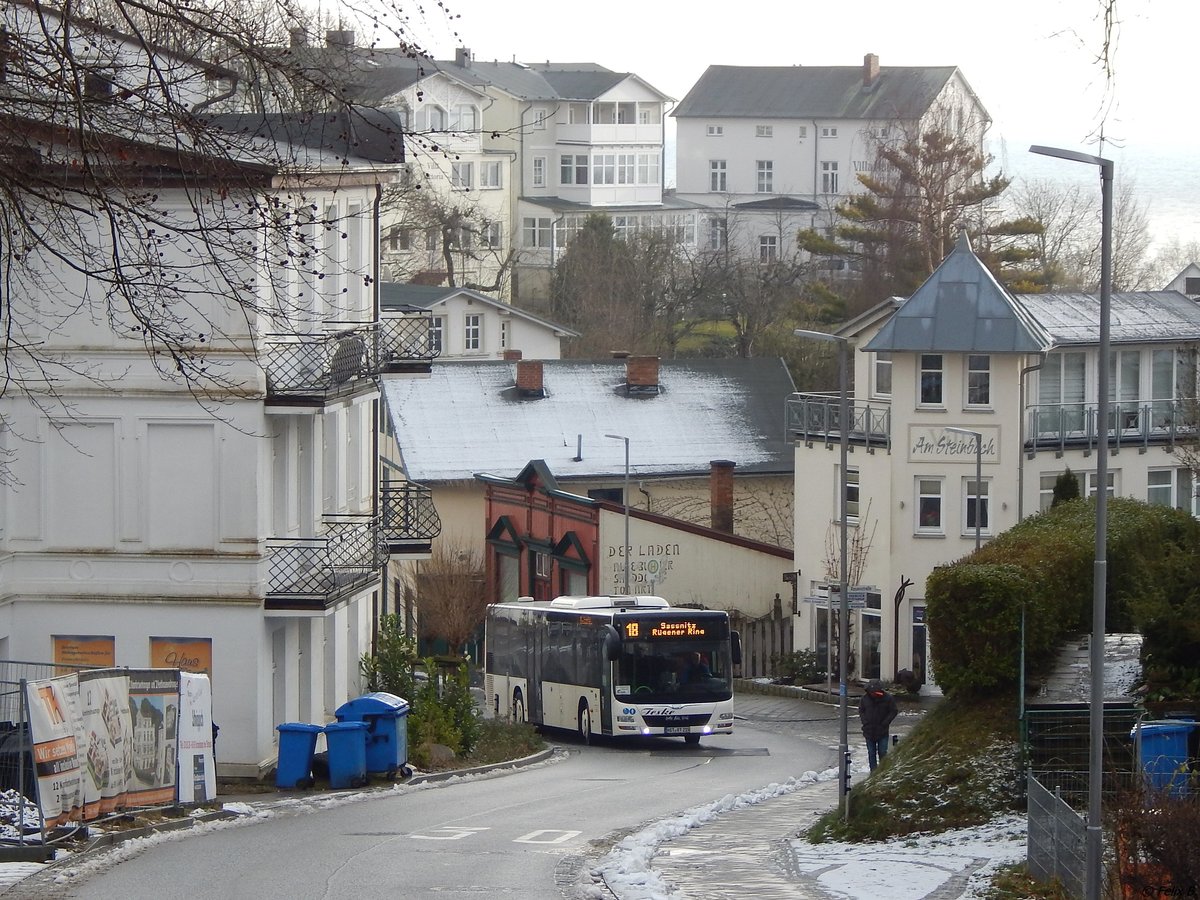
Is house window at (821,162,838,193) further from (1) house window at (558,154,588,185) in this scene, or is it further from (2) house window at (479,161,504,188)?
(2) house window at (479,161,504,188)

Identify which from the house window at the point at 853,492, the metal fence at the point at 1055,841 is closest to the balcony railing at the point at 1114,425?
the house window at the point at 853,492

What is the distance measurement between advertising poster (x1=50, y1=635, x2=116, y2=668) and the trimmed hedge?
1201 centimetres

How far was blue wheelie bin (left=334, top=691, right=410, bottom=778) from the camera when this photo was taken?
91.4 feet

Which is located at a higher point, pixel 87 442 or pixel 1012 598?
pixel 87 442

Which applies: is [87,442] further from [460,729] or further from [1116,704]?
[1116,704]

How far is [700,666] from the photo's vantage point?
38.8 meters

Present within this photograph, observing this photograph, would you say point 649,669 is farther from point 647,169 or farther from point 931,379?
point 647,169

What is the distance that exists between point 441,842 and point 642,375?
48445 millimetres

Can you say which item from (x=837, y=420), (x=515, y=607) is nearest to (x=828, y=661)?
(x=837, y=420)

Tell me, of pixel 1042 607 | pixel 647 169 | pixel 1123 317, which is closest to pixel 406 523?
pixel 1042 607

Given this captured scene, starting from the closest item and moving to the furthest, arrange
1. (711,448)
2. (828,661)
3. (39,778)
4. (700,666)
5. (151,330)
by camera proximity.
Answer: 1. (151,330)
2. (39,778)
3. (700,666)
4. (828,661)
5. (711,448)

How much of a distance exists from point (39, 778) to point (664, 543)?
39636 millimetres

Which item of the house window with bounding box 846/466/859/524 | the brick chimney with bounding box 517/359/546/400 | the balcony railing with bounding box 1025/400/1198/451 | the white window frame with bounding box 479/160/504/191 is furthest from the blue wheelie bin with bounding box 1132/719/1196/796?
the white window frame with bounding box 479/160/504/191

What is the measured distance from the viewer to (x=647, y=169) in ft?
414
